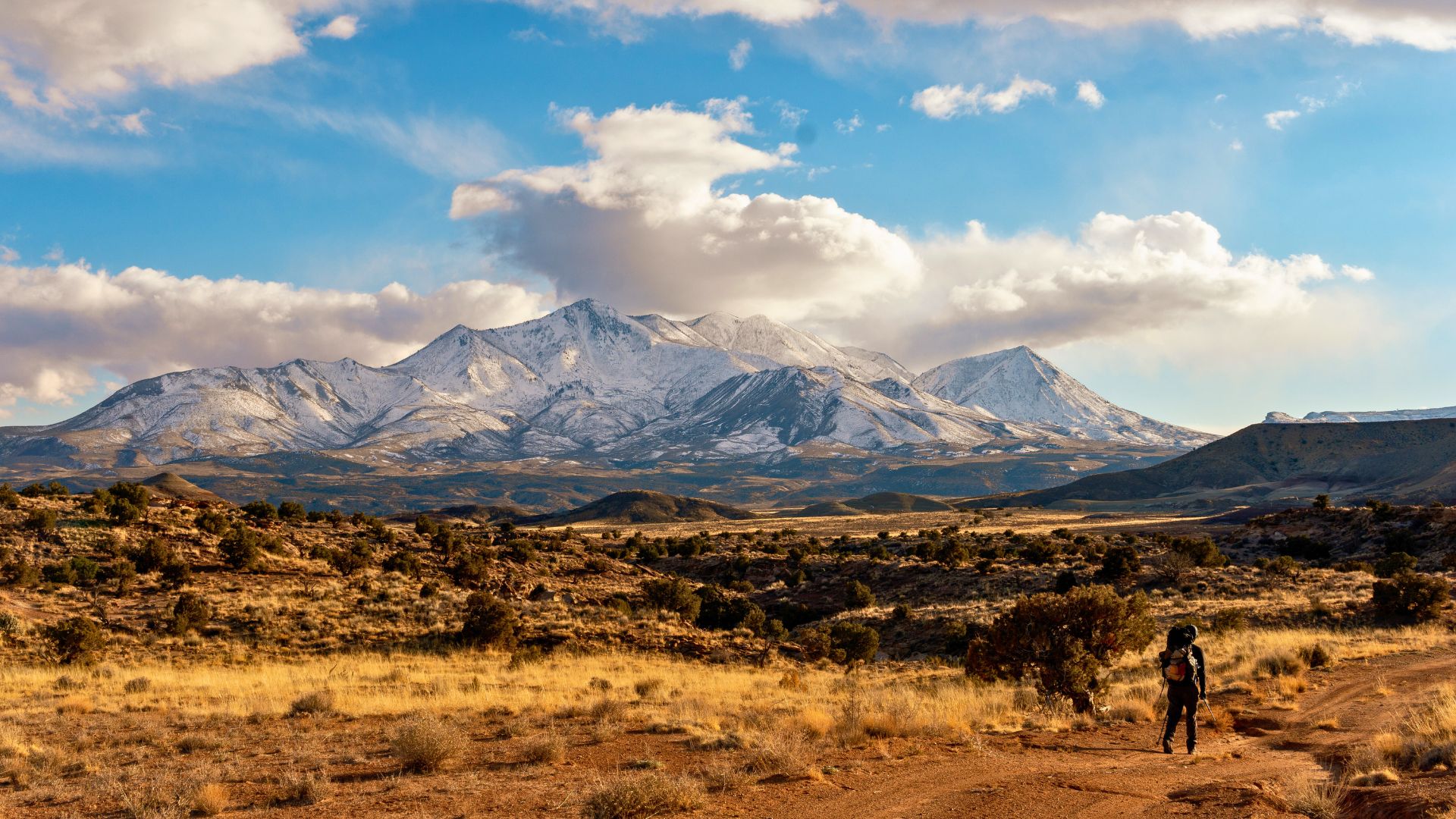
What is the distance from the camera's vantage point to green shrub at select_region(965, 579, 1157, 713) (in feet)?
66.2

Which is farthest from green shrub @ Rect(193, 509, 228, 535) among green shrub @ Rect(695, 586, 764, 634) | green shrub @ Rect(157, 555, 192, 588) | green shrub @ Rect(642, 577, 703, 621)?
green shrub @ Rect(695, 586, 764, 634)

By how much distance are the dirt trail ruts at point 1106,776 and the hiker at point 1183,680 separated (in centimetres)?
47

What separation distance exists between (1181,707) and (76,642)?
105ft

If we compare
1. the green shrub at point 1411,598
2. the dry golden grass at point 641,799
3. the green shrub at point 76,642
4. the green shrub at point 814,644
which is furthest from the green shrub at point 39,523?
the green shrub at point 1411,598

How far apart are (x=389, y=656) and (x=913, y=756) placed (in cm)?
2200

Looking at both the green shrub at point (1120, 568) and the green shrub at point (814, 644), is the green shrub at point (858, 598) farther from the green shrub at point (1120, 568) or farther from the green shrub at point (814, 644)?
the green shrub at point (1120, 568)

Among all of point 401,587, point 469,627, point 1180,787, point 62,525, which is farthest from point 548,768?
point 62,525

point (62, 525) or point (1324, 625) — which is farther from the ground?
point (62, 525)

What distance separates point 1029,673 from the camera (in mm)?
21984

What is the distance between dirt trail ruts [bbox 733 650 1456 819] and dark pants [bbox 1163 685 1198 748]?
1.34 feet

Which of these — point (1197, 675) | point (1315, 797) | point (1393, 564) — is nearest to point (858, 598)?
point (1393, 564)

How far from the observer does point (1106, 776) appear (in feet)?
43.8

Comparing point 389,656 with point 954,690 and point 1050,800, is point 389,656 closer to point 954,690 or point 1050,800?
point 954,690

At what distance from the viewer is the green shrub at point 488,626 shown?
33469 mm
